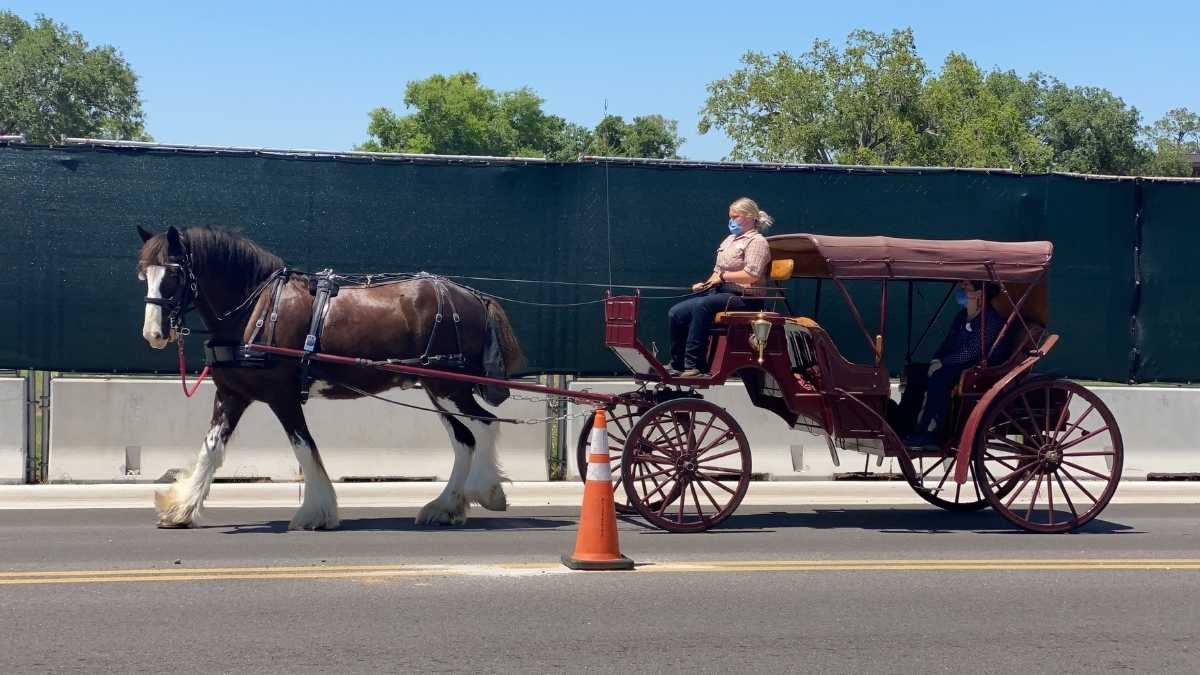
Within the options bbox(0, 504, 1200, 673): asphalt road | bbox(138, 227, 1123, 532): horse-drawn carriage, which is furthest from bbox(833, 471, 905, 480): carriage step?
bbox(0, 504, 1200, 673): asphalt road

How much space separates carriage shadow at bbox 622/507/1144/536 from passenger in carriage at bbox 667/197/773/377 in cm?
126

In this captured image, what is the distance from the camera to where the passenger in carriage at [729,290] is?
10.1m

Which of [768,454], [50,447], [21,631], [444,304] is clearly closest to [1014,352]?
[768,454]

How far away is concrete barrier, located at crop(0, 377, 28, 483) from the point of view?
1233 centimetres

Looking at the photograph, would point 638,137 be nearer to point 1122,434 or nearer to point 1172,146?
point 1172,146

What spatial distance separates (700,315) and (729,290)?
1.15 ft

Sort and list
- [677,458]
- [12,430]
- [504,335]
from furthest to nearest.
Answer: [12,430] < [504,335] < [677,458]

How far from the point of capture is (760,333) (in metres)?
9.91

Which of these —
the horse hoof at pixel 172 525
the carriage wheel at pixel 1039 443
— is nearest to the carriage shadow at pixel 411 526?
the horse hoof at pixel 172 525

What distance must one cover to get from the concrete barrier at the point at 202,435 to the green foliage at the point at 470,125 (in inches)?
3493

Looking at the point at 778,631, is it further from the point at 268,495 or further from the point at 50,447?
the point at 50,447

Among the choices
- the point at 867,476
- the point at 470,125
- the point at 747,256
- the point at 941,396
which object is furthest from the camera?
the point at 470,125

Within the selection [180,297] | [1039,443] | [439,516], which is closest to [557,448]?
[439,516]

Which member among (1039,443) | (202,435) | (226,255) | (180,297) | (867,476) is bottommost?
(867,476)
